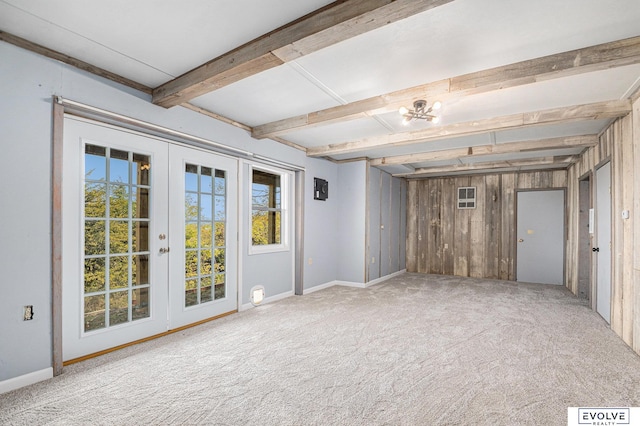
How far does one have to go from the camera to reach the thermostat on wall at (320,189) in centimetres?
566

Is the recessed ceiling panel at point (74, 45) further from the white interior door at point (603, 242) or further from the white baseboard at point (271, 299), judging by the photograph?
the white interior door at point (603, 242)

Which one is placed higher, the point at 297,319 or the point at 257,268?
the point at 257,268

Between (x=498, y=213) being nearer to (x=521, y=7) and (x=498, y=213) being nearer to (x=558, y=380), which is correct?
(x=558, y=380)

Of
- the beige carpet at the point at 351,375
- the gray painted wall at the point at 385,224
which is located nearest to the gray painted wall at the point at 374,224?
the gray painted wall at the point at 385,224

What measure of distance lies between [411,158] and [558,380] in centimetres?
408

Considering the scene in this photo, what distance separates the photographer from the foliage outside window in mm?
4727

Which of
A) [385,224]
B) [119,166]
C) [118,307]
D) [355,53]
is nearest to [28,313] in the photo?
[118,307]

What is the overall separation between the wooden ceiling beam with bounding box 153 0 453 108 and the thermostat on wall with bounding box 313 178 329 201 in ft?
10.0

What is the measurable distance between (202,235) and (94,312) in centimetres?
131

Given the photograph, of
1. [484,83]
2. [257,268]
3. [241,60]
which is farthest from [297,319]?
[484,83]

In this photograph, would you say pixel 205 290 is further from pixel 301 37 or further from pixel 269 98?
pixel 301 37

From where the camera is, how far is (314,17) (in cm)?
195

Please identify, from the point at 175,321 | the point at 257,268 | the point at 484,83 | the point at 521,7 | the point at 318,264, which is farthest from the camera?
the point at 318,264

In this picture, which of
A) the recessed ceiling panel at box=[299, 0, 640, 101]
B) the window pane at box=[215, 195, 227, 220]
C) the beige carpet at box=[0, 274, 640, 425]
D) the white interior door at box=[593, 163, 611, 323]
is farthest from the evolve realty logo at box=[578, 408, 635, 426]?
the window pane at box=[215, 195, 227, 220]
